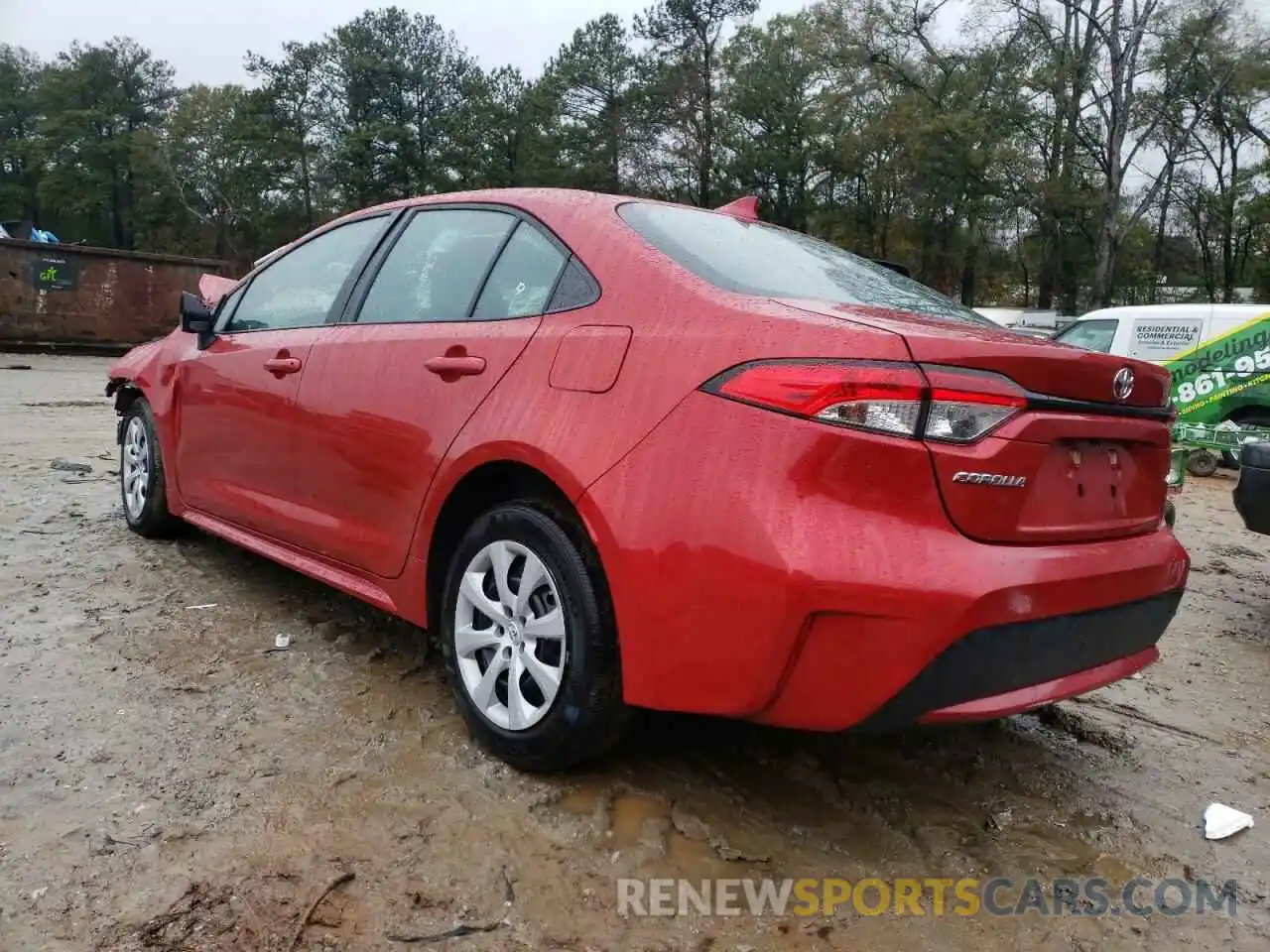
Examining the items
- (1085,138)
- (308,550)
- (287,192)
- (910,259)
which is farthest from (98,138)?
(308,550)

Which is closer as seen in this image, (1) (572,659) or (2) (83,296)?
(1) (572,659)

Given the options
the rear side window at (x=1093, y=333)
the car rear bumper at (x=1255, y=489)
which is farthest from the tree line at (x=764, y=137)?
the car rear bumper at (x=1255, y=489)

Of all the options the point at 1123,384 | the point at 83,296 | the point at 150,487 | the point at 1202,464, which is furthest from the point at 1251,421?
the point at 83,296

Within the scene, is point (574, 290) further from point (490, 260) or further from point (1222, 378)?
point (1222, 378)

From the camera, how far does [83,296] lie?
16172 millimetres

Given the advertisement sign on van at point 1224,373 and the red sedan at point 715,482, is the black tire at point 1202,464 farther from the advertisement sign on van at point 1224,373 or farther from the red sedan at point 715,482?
the red sedan at point 715,482

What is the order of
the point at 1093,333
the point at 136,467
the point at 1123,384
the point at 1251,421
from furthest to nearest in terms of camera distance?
1. the point at 1093,333
2. the point at 1251,421
3. the point at 136,467
4. the point at 1123,384

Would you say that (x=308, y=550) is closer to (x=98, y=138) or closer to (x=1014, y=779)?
(x=1014, y=779)

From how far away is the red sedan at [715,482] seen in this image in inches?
73.7

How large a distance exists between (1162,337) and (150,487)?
420 inches

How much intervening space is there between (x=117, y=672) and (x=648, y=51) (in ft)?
141

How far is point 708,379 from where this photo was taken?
2.01 m

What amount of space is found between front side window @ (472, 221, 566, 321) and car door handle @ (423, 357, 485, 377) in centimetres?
14

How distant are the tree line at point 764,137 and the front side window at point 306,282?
86.9 ft
